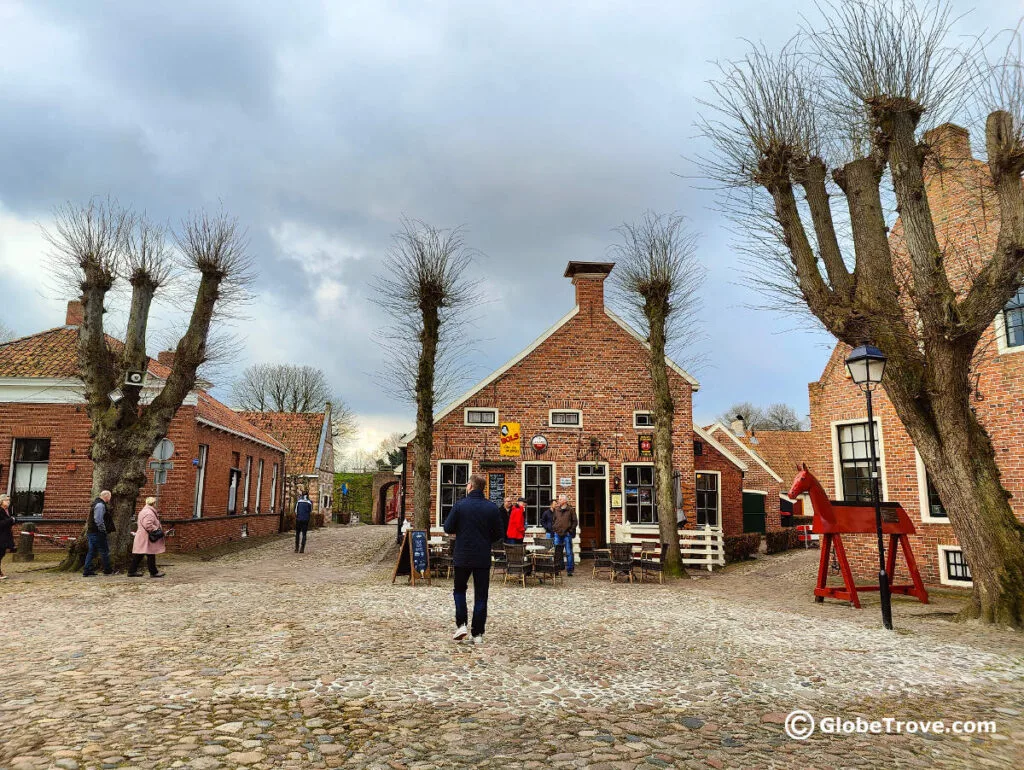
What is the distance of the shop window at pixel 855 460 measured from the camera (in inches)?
561

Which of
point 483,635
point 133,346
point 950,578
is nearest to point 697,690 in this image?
point 483,635

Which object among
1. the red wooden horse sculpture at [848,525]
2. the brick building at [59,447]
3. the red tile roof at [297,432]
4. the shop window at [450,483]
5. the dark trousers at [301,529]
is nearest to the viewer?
the red wooden horse sculpture at [848,525]

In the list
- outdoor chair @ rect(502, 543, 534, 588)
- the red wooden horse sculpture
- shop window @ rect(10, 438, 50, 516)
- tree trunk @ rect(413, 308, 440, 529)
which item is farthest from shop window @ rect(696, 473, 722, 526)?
shop window @ rect(10, 438, 50, 516)

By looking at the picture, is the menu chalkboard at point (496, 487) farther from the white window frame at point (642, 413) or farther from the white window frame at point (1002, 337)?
the white window frame at point (1002, 337)

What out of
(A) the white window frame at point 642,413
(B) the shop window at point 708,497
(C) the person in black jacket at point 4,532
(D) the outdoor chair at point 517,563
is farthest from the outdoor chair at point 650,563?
(C) the person in black jacket at point 4,532

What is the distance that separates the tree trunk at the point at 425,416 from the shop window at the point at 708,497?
9.29 m

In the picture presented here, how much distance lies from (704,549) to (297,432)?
26.8 meters

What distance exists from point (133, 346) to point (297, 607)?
8.50m

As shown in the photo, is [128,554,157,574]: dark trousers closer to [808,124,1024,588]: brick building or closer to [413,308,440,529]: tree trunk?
[413,308,440,529]: tree trunk

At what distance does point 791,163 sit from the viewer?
10.2 m

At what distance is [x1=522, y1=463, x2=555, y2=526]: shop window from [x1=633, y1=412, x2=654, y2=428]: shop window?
109 inches

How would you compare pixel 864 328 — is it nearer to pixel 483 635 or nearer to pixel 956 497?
pixel 956 497

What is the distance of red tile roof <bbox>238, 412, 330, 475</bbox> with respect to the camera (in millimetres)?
35875

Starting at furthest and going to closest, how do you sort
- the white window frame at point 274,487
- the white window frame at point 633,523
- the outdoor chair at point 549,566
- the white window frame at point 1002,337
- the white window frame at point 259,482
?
the white window frame at point 274,487 < the white window frame at point 259,482 < the white window frame at point 633,523 < the outdoor chair at point 549,566 < the white window frame at point 1002,337
